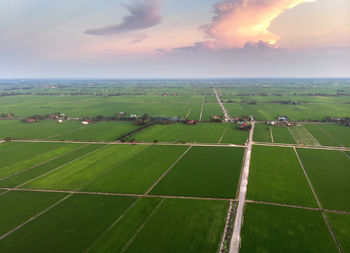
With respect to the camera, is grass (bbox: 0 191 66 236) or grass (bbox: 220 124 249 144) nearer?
grass (bbox: 0 191 66 236)

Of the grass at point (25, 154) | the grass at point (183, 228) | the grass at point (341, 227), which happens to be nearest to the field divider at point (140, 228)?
the grass at point (183, 228)

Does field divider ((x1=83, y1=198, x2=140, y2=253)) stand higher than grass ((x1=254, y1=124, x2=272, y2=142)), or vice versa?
grass ((x1=254, y1=124, x2=272, y2=142))

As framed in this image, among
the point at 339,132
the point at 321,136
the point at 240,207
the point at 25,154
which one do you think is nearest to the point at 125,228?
the point at 240,207

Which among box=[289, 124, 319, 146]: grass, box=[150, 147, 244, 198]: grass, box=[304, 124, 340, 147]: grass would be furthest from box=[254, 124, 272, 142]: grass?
box=[304, 124, 340, 147]: grass

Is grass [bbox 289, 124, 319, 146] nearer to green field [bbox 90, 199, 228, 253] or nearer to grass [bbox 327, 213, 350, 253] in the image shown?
grass [bbox 327, 213, 350, 253]

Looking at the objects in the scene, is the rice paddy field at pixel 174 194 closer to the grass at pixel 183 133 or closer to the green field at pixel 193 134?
the green field at pixel 193 134

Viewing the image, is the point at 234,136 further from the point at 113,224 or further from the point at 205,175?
the point at 113,224
